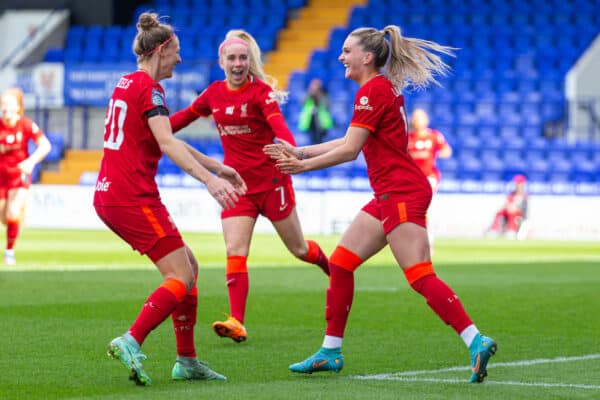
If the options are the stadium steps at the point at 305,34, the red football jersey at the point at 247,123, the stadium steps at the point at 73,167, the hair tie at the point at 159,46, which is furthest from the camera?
the stadium steps at the point at 305,34

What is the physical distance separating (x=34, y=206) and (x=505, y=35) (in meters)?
13.7

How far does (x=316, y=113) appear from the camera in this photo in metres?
29.9

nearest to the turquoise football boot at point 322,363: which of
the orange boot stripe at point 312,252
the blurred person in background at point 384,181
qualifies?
the blurred person in background at point 384,181

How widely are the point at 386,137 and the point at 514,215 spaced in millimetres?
20663

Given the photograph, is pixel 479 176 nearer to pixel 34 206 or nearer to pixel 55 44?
pixel 34 206

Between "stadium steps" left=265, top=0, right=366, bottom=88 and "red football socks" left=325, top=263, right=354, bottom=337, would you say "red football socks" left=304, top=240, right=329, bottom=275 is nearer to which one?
"red football socks" left=325, top=263, right=354, bottom=337

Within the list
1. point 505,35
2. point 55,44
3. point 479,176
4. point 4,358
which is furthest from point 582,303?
point 55,44

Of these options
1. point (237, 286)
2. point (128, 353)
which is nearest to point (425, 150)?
point (237, 286)

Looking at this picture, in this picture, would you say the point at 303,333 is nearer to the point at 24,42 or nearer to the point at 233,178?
the point at 233,178

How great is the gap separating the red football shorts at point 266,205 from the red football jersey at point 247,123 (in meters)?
0.05

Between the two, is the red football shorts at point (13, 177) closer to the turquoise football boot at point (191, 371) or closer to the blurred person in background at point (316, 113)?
the turquoise football boot at point (191, 371)

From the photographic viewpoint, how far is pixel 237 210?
992 cm

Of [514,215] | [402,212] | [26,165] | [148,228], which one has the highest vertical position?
[402,212]

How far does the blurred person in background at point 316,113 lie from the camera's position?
29.5 m
